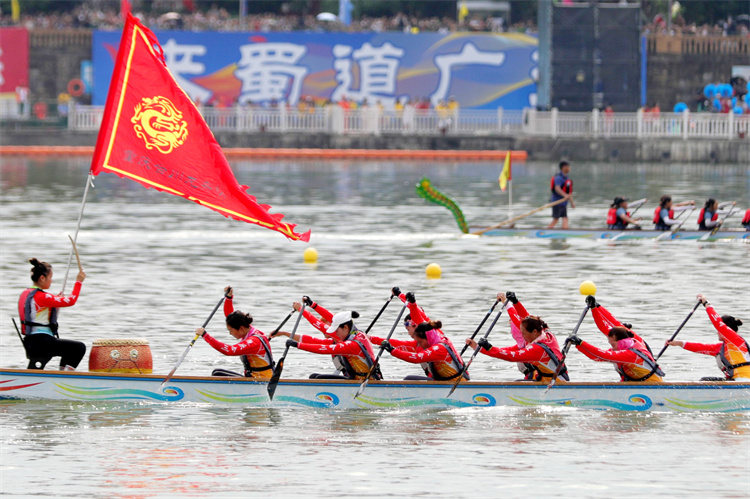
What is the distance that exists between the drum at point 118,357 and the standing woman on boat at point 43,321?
0.26 meters

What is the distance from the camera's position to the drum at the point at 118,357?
53.9 feet

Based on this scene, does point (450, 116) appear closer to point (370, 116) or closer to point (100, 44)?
point (370, 116)

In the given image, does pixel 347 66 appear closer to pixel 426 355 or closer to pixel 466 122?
pixel 466 122

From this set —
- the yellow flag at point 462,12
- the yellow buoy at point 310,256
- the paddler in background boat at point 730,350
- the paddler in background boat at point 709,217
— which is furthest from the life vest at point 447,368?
the yellow flag at point 462,12

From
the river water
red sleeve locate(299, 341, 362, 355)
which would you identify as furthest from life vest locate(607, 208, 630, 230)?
red sleeve locate(299, 341, 362, 355)

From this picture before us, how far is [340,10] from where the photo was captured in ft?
216

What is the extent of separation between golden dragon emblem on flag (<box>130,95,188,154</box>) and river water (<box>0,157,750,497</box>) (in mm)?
3037

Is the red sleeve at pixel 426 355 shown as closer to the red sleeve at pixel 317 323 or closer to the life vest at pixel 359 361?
the life vest at pixel 359 361

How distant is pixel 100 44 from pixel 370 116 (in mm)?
13123

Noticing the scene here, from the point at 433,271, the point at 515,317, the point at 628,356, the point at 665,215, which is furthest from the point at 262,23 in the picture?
the point at 628,356

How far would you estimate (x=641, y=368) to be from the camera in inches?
627

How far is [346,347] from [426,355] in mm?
863

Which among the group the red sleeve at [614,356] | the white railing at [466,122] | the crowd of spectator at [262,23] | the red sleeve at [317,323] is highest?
the crowd of spectator at [262,23]

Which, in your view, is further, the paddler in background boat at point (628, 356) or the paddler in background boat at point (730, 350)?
the paddler in background boat at point (730, 350)
